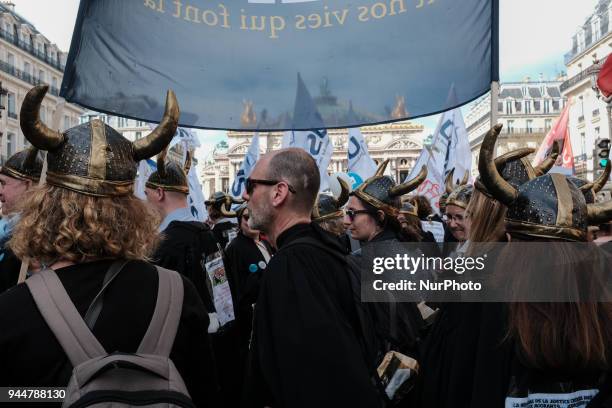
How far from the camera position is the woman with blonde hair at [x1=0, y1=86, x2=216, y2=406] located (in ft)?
5.84

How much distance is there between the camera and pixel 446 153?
10672mm

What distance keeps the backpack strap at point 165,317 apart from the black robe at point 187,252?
7.86 ft

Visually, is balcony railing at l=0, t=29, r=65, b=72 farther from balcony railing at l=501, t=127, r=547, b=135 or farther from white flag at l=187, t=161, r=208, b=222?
balcony railing at l=501, t=127, r=547, b=135

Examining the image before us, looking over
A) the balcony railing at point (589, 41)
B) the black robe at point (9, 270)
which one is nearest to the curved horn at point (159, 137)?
the black robe at point (9, 270)

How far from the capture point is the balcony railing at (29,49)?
161 feet

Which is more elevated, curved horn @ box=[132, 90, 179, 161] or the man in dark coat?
curved horn @ box=[132, 90, 179, 161]

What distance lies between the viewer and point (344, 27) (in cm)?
438

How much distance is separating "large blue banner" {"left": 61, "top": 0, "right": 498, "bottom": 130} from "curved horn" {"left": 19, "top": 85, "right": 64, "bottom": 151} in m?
1.86

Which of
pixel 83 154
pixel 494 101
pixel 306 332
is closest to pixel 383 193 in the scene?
pixel 494 101

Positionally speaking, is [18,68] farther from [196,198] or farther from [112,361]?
[112,361]

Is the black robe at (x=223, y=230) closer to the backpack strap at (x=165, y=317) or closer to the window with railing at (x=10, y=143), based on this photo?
the backpack strap at (x=165, y=317)

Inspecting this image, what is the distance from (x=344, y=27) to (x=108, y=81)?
172cm

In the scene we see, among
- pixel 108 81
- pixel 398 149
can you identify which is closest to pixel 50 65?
pixel 398 149

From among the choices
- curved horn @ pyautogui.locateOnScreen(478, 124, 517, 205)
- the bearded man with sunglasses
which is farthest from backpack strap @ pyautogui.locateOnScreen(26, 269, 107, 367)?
curved horn @ pyautogui.locateOnScreen(478, 124, 517, 205)
